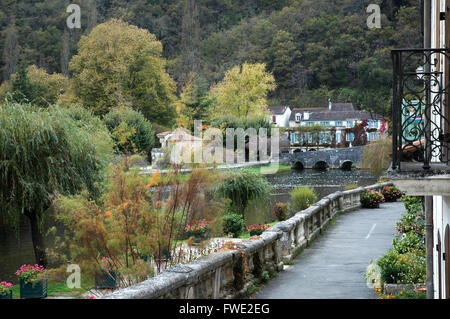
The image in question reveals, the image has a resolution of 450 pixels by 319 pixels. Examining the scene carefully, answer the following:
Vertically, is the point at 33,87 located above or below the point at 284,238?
above

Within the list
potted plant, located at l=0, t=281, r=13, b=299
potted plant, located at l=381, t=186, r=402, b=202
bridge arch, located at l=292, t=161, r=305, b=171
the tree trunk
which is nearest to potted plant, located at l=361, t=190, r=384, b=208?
potted plant, located at l=381, t=186, r=402, b=202

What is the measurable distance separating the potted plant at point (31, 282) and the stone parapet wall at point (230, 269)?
5.74m

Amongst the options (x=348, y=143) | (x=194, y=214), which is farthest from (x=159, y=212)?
(x=348, y=143)

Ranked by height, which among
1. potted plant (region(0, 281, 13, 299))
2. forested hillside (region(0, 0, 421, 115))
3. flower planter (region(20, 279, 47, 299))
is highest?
forested hillside (region(0, 0, 421, 115))

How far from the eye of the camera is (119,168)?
11086mm

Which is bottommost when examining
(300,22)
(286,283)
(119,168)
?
(286,283)

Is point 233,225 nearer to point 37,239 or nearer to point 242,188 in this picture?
point 242,188

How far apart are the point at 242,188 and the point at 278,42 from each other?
101 metres

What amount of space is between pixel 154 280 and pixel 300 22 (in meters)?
127

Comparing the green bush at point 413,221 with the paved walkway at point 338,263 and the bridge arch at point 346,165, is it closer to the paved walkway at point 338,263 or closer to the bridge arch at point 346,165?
the paved walkway at point 338,263

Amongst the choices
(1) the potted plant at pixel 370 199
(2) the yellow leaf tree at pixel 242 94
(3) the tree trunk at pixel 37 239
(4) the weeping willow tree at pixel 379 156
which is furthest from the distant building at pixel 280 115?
(3) the tree trunk at pixel 37 239

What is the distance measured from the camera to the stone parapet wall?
607cm

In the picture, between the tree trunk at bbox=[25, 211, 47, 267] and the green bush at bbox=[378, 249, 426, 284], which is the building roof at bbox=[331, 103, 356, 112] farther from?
the green bush at bbox=[378, 249, 426, 284]
